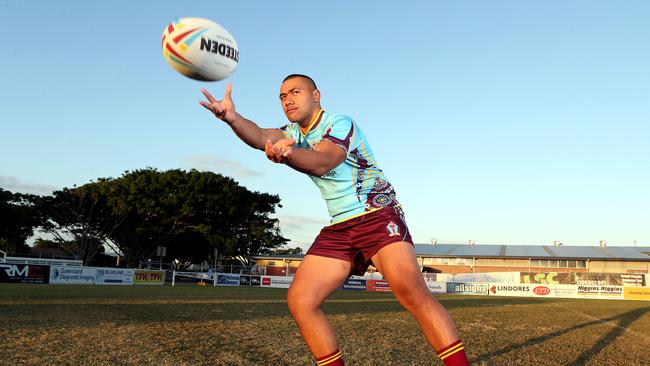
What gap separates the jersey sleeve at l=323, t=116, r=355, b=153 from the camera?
3686 mm

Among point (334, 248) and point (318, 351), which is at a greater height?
point (334, 248)

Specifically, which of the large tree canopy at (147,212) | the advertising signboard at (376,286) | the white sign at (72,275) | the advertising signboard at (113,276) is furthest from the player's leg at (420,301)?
the large tree canopy at (147,212)

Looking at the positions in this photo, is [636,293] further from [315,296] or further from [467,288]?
[315,296]

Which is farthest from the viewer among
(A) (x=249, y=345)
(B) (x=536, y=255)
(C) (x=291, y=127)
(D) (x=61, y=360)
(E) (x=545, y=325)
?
(B) (x=536, y=255)

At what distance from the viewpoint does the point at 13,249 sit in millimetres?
71625

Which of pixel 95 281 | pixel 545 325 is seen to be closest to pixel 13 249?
pixel 95 281

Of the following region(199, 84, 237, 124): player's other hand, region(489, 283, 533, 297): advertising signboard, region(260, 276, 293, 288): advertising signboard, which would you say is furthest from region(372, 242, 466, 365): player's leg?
region(489, 283, 533, 297): advertising signboard

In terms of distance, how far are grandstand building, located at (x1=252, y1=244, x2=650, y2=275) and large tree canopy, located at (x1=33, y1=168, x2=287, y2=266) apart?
14.0 metres

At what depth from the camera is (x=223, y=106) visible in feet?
13.0

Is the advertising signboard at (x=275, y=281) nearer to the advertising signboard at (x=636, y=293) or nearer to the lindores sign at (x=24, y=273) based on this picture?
the lindores sign at (x=24, y=273)

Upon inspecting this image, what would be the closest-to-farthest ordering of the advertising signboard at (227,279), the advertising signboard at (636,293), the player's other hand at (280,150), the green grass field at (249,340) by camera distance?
the player's other hand at (280,150)
the green grass field at (249,340)
the advertising signboard at (636,293)
the advertising signboard at (227,279)

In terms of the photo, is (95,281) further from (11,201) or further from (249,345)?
(249,345)

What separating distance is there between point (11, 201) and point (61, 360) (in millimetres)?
56228

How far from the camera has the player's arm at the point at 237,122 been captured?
394 cm
